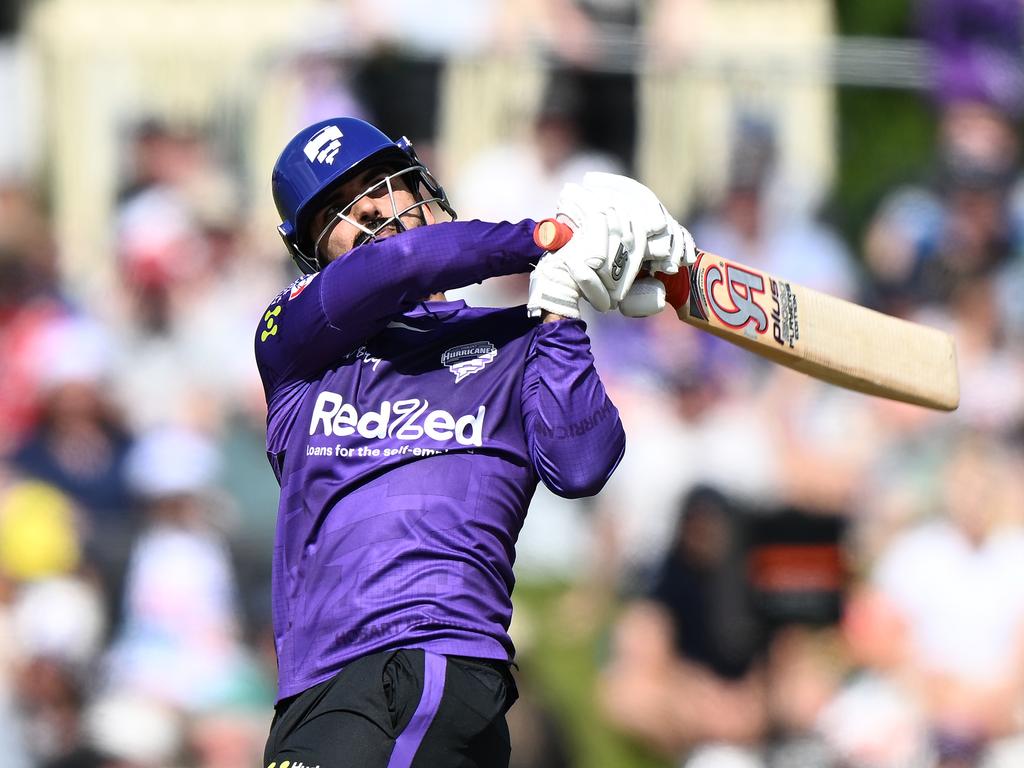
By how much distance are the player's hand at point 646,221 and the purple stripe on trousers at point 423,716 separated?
28.5 inches

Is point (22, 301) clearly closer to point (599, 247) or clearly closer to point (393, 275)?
point (393, 275)

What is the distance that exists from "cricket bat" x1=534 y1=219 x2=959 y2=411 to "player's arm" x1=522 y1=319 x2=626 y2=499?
0.18 m

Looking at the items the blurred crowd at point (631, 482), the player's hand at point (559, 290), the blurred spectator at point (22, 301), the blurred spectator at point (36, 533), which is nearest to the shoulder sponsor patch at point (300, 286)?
the player's hand at point (559, 290)

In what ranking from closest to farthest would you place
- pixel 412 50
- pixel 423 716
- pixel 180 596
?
pixel 423 716
pixel 180 596
pixel 412 50

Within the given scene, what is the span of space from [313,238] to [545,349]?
2.06 ft

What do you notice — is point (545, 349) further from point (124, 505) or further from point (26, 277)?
point (26, 277)

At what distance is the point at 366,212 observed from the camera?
2836mm

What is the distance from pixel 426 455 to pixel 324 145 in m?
0.65

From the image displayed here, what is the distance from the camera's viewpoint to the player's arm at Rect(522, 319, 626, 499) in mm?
2451

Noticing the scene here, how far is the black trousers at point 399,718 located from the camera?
2.35 m

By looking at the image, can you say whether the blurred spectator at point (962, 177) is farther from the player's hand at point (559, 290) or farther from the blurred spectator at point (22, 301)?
the player's hand at point (559, 290)

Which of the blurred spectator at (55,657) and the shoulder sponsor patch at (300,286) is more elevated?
the shoulder sponsor patch at (300,286)

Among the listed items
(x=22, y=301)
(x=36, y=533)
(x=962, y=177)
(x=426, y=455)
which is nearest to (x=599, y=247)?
(x=426, y=455)

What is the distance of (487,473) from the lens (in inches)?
100
